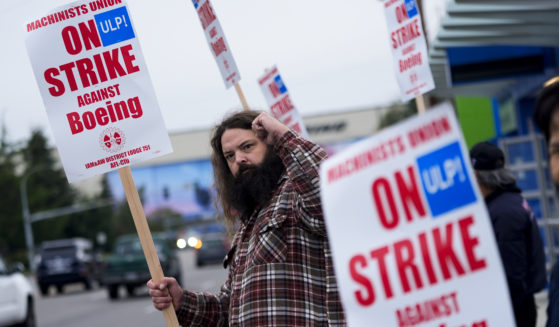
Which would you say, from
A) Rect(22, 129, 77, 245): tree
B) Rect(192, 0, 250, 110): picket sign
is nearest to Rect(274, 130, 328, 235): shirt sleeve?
Rect(192, 0, 250, 110): picket sign

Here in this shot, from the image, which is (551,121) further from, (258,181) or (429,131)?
(258,181)

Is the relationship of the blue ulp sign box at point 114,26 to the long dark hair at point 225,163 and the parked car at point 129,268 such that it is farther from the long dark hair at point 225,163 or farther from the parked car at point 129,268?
the parked car at point 129,268

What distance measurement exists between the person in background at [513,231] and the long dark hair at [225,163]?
1.53 metres

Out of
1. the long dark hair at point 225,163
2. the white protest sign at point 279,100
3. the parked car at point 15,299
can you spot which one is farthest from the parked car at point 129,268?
the long dark hair at point 225,163

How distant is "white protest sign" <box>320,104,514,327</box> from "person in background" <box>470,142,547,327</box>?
9.62ft

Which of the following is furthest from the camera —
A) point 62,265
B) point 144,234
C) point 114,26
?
point 62,265

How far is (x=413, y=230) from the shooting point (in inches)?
73.6

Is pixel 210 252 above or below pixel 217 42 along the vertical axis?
below

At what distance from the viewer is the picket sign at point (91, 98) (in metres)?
3.63

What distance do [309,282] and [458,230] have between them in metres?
1.44

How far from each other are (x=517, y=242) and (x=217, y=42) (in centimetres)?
290

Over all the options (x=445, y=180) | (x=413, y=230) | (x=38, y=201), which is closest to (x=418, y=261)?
(x=413, y=230)

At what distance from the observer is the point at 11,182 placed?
5656 cm

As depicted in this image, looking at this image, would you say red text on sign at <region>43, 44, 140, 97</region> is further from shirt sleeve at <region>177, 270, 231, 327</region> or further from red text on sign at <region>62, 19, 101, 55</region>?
shirt sleeve at <region>177, 270, 231, 327</region>
